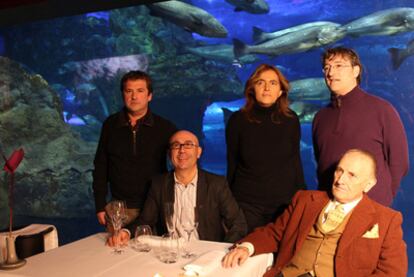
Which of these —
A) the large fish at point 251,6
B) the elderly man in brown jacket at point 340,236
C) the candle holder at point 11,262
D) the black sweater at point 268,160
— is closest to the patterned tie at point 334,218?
the elderly man in brown jacket at point 340,236

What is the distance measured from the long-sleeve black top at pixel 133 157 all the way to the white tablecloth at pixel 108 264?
72 centimetres

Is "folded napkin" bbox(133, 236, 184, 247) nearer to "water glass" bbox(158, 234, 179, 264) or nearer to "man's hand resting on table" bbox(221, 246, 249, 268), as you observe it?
"water glass" bbox(158, 234, 179, 264)

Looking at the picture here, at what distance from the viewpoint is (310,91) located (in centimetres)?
606

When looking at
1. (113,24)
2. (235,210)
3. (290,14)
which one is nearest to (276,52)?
(290,14)

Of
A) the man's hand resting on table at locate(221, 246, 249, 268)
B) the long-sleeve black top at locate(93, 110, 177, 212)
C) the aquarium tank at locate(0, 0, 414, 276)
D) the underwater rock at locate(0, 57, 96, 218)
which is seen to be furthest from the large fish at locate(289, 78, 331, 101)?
the man's hand resting on table at locate(221, 246, 249, 268)

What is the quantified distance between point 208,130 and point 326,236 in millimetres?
4481

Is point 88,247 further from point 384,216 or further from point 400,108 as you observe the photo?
point 400,108

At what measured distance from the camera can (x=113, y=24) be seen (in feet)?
23.1

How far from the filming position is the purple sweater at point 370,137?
246cm

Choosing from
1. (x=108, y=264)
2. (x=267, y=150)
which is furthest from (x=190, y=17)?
(x=108, y=264)

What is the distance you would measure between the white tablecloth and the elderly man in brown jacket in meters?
0.07

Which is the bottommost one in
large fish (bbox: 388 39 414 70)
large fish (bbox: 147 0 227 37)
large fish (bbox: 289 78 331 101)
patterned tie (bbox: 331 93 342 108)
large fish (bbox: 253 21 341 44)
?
patterned tie (bbox: 331 93 342 108)

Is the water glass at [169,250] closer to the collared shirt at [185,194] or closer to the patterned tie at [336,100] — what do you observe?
the collared shirt at [185,194]

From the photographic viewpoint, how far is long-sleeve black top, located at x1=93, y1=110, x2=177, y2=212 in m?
2.88
